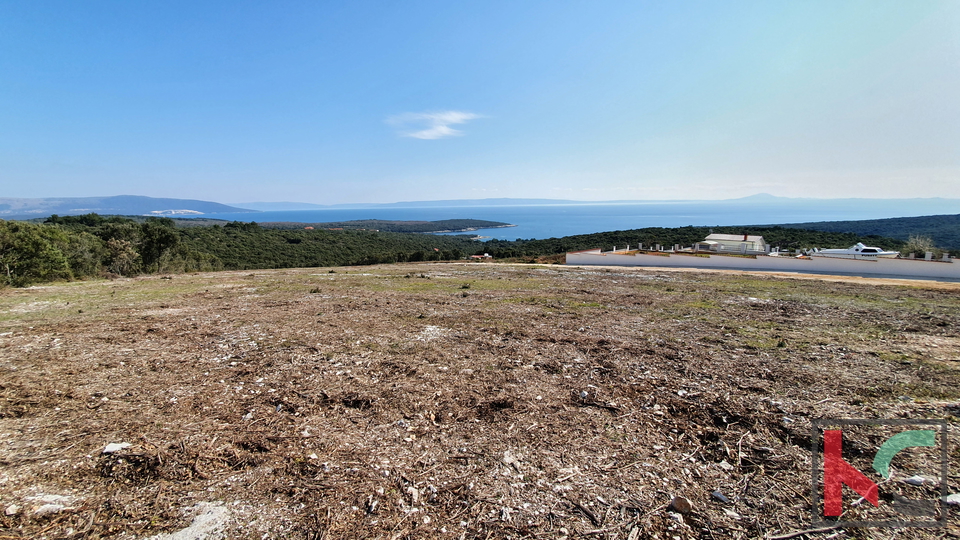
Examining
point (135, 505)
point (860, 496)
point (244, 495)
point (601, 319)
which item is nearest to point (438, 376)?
point (244, 495)

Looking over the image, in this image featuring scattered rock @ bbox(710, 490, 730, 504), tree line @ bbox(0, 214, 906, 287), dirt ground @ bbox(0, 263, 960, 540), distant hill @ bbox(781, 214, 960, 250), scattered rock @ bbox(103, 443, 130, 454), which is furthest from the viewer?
distant hill @ bbox(781, 214, 960, 250)

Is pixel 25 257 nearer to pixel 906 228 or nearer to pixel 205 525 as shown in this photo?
pixel 205 525

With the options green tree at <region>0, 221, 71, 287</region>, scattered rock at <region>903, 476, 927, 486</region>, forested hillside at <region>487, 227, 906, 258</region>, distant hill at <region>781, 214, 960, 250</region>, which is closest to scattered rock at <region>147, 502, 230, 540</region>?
scattered rock at <region>903, 476, 927, 486</region>

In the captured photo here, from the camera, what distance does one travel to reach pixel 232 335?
7.63m

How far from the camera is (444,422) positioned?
14.0 feet

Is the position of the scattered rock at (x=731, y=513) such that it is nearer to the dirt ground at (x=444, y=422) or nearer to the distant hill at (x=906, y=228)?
the dirt ground at (x=444, y=422)

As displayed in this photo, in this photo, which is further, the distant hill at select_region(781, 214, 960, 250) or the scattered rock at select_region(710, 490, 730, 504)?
the distant hill at select_region(781, 214, 960, 250)

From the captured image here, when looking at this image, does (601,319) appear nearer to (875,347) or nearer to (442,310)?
(442,310)

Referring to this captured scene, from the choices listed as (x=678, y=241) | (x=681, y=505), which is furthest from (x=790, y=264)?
(x=681, y=505)

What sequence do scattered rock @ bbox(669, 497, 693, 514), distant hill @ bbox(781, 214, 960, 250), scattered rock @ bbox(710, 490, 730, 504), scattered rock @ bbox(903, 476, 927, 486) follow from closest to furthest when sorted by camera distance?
scattered rock @ bbox(669, 497, 693, 514), scattered rock @ bbox(710, 490, 730, 504), scattered rock @ bbox(903, 476, 927, 486), distant hill @ bbox(781, 214, 960, 250)

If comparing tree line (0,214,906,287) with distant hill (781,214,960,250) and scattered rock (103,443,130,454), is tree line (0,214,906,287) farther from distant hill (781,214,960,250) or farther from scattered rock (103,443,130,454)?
distant hill (781,214,960,250)

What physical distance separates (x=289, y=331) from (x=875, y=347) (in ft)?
38.1

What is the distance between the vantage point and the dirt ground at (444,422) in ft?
9.34

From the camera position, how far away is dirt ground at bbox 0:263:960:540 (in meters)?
2.85
